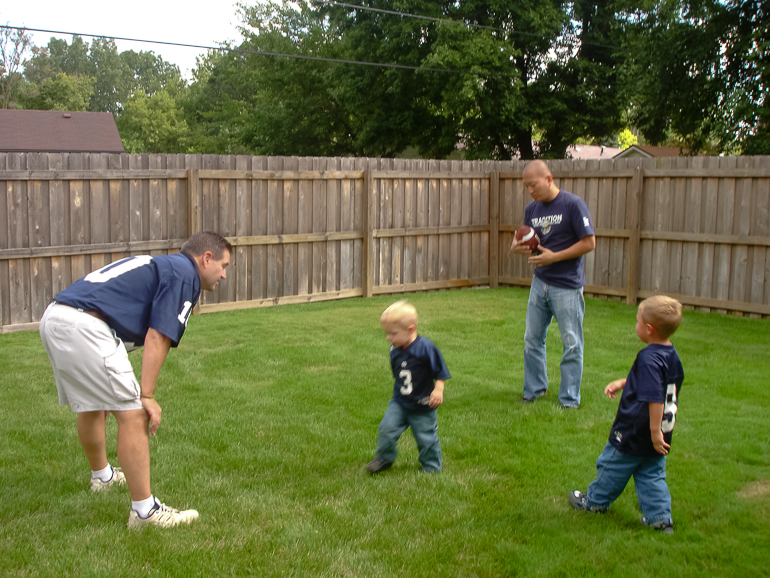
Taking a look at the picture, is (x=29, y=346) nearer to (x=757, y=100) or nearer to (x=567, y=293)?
(x=567, y=293)

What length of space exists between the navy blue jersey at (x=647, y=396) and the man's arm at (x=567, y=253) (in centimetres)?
212

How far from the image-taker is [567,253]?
559cm

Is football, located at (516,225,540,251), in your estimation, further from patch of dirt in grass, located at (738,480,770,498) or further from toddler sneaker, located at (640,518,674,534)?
toddler sneaker, located at (640,518,674,534)

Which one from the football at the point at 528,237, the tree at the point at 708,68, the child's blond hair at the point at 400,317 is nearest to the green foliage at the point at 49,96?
the tree at the point at 708,68

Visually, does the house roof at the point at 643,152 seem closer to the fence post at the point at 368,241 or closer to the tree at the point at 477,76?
the tree at the point at 477,76

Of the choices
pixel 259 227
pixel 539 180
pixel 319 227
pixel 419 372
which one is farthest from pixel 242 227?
pixel 419 372

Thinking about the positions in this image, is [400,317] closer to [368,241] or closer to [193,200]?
[193,200]

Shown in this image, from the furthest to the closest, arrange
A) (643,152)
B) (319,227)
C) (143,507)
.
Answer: (643,152) → (319,227) → (143,507)

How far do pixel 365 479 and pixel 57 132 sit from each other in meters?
29.6

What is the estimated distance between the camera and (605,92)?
26000 mm

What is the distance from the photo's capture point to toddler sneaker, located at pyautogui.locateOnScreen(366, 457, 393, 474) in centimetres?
429

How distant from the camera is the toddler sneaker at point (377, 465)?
429cm

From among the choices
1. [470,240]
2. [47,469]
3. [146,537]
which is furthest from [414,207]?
[146,537]

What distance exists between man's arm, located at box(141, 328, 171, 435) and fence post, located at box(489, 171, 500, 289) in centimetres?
1031
